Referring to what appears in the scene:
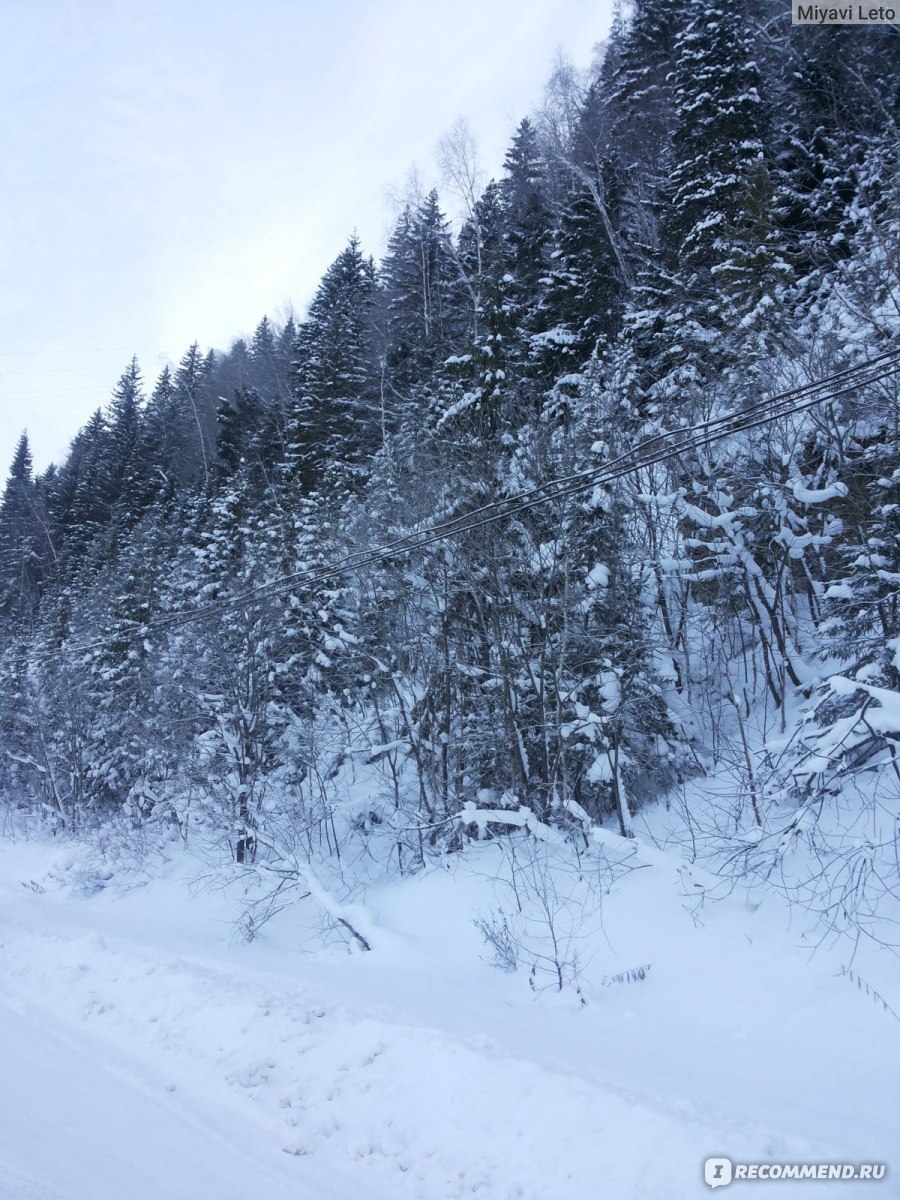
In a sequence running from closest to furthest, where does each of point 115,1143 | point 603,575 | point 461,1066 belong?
point 115,1143
point 461,1066
point 603,575

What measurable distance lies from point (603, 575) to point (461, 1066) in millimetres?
7868

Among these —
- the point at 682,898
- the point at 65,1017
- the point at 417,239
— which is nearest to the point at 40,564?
the point at 417,239

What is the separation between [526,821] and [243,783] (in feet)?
24.7

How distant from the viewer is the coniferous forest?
8.88 m

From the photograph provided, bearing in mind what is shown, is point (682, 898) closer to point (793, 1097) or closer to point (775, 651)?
point (793, 1097)

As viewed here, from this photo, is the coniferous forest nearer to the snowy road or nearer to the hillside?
the hillside

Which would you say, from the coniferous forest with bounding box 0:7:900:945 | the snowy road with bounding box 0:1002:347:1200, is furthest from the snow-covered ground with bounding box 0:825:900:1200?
the coniferous forest with bounding box 0:7:900:945

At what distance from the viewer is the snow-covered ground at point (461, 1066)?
4.22m

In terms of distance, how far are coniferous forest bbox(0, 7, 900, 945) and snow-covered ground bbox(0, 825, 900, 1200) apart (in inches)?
45.3

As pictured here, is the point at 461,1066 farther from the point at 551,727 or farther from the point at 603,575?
the point at 603,575

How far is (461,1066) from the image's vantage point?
5.16 m

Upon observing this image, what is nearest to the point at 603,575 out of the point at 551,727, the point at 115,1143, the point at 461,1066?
the point at 551,727

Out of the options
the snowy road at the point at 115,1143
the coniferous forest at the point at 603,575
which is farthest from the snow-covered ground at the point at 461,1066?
the coniferous forest at the point at 603,575

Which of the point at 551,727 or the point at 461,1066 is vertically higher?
the point at 551,727
